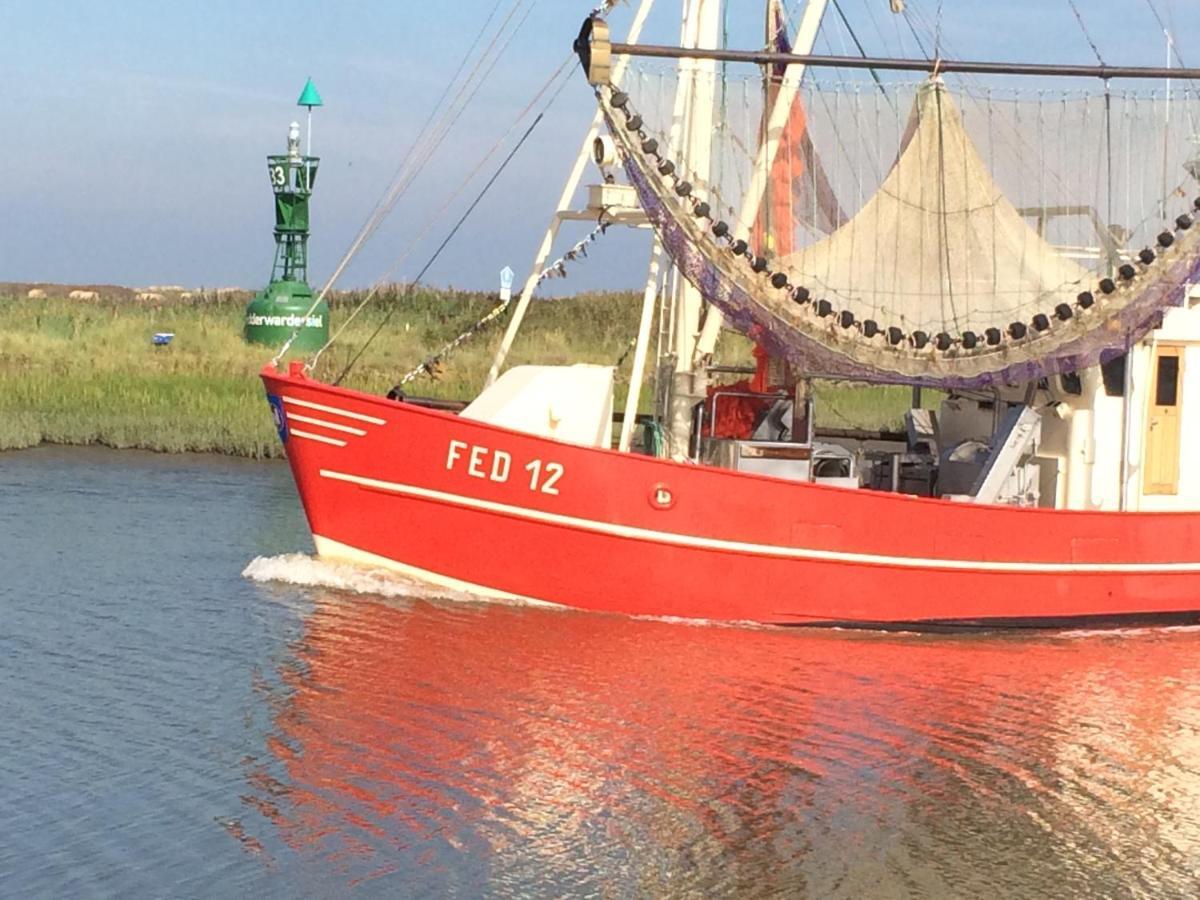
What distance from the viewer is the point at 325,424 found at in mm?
13484

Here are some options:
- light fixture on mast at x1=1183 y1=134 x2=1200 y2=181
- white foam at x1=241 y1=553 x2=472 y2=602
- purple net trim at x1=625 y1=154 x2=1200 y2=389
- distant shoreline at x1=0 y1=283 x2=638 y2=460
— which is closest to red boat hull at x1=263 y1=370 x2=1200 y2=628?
white foam at x1=241 y1=553 x2=472 y2=602

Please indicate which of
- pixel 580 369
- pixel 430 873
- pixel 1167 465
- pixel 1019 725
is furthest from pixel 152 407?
pixel 430 873

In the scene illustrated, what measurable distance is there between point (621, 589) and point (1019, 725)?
324 centimetres

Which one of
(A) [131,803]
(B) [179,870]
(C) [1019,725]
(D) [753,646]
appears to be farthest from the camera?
(D) [753,646]

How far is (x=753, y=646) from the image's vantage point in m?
13.2

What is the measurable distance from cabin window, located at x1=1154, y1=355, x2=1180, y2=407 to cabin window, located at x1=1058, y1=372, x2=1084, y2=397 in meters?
0.59

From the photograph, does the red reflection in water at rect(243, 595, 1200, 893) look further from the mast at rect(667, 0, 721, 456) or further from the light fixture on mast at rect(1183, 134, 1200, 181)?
the light fixture on mast at rect(1183, 134, 1200, 181)

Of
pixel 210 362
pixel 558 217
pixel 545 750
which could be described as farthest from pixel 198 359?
pixel 545 750

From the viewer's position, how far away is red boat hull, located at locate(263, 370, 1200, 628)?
13.2 meters

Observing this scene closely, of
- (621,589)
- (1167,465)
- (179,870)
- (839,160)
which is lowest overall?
(179,870)

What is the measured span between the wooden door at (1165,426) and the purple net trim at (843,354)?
0.56 metres

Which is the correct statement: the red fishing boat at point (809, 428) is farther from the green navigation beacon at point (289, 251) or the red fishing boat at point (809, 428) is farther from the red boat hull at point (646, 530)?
the green navigation beacon at point (289, 251)

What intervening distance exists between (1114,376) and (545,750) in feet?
20.8

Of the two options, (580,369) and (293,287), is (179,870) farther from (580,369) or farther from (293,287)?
(293,287)
